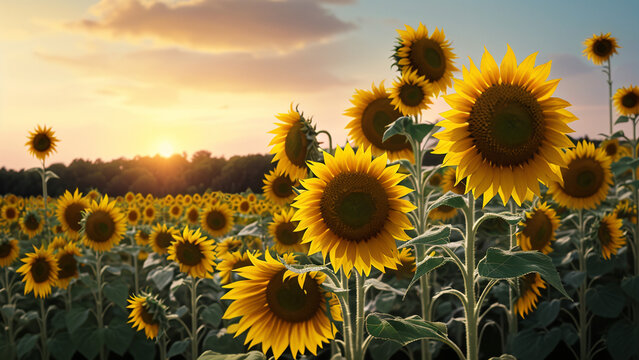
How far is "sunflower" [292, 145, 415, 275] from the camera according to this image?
7.06ft

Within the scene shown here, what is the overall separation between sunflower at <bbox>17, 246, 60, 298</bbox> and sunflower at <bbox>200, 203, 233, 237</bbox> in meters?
1.82

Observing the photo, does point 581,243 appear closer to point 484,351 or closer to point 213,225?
point 484,351

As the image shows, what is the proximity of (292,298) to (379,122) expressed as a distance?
188 cm

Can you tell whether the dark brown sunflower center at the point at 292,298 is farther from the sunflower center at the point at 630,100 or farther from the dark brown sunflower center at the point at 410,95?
the sunflower center at the point at 630,100

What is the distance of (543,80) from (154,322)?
333 centimetres

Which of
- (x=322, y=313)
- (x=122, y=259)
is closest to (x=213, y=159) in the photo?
(x=122, y=259)

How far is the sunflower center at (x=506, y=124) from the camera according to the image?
2035 millimetres

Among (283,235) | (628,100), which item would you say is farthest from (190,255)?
(628,100)

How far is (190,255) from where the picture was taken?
438 cm

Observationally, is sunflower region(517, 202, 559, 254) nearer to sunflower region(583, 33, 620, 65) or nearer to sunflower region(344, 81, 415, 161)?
sunflower region(344, 81, 415, 161)

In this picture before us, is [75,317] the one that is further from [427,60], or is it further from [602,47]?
[602,47]

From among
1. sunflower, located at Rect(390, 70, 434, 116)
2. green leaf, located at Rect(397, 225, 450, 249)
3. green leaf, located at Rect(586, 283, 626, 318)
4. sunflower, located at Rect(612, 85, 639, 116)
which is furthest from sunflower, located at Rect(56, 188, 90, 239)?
sunflower, located at Rect(612, 85, 639, 116)

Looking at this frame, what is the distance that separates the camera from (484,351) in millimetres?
5215

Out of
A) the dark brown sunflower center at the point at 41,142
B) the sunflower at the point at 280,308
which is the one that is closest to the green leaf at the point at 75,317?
the dark brown sunflower center at the point at 41,142
